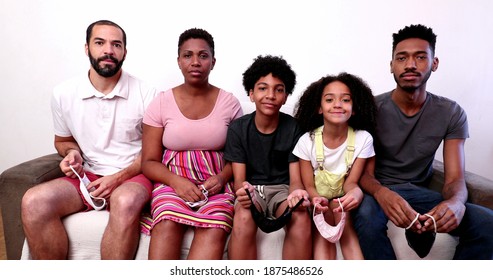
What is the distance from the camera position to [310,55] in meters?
2.47

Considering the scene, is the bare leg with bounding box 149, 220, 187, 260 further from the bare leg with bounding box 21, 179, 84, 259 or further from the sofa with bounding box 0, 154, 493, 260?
the bare leg with bounding box 21, 179, 84, 259

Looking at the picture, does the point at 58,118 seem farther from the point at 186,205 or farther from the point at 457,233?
the point at 457,233

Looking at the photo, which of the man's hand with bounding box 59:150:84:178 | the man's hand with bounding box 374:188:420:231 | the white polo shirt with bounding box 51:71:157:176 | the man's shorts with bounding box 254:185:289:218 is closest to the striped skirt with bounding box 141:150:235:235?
the man's shorts with bounding box 254:185:289:218

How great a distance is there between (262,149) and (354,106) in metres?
0.44

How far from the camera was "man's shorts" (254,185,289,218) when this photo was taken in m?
1.74

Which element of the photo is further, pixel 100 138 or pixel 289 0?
pixel 289 0

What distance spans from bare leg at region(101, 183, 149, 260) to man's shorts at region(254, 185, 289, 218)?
49 cm

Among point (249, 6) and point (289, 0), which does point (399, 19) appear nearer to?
point (289, 0)

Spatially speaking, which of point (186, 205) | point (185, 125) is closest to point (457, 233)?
point (186, 205)

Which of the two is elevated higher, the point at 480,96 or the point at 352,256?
the point at 480,96

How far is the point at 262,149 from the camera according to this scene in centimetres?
184

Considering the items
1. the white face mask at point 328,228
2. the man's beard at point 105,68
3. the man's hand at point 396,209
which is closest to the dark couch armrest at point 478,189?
the man's hand at point 396,209

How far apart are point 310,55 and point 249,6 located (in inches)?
17.9
